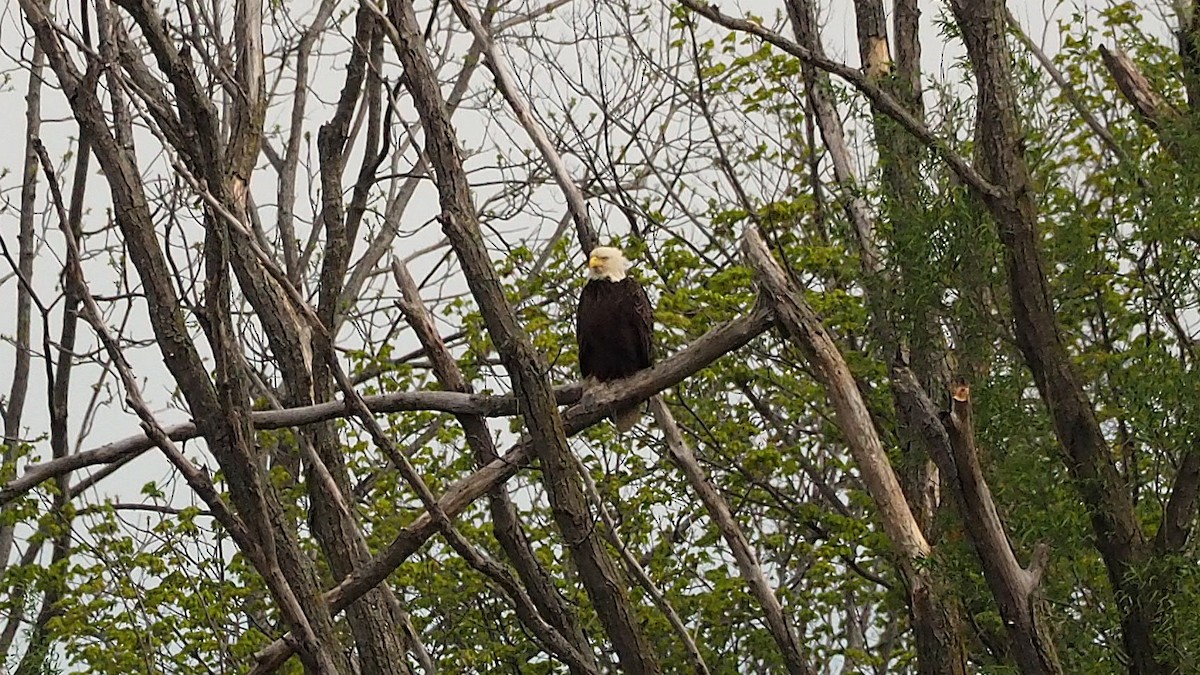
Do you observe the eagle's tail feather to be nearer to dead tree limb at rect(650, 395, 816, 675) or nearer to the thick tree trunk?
dead tree limb at rect(650, 395, 816, 675)

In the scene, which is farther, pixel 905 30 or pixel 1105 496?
pixel 905 30

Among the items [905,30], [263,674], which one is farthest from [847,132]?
[263,674]

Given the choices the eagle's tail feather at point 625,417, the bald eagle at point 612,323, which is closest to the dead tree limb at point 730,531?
the eagle's tail feather at point 625,417

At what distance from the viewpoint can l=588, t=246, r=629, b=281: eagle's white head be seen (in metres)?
6.92

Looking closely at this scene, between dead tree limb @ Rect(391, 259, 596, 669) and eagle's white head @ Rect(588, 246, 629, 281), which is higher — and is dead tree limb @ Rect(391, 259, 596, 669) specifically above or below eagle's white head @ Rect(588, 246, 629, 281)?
below

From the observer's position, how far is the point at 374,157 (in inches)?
316

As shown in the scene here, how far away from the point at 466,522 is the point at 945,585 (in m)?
3.79

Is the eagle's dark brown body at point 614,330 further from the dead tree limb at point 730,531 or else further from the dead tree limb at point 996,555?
the dead tree limb at point 996,555

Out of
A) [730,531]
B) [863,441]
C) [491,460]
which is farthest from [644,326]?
[863,441]

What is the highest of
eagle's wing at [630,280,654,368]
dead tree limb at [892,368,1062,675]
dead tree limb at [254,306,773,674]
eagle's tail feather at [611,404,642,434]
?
eagle's wing at [630,280,654,368]

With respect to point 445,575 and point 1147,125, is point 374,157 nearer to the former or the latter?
point 445,575

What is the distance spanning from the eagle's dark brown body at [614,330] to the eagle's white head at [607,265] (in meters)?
0.03

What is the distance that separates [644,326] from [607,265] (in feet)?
1.26

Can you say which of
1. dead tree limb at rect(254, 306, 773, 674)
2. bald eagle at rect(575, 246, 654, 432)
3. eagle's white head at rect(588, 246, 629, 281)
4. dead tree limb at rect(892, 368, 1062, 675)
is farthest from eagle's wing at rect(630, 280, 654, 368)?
dead tree limb at rect(892, 368, 1062, 675)
